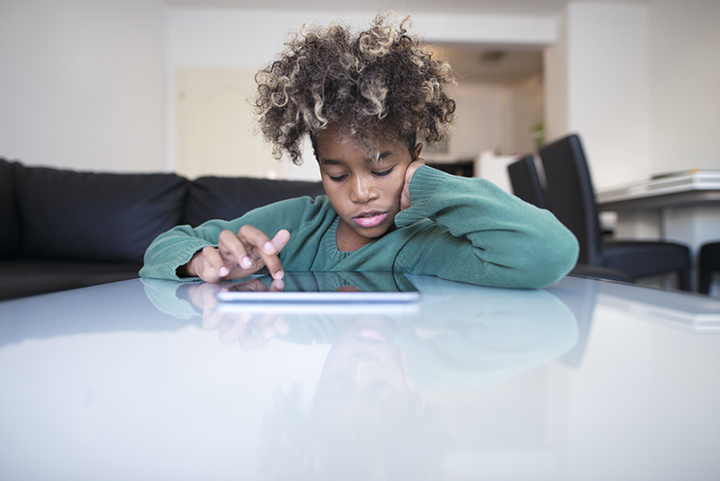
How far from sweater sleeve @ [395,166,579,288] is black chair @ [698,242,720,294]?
5.74ft

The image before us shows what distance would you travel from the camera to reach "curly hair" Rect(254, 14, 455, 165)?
62 centimetres

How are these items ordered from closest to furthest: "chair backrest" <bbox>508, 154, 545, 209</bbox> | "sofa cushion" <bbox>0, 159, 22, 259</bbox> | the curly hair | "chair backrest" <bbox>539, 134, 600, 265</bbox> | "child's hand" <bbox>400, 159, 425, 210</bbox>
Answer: the curly hair, "child's hand" <bbox>400, 159, 425, 210</bbox>, "sofa cushion" <bbox>0, 159, 22, 259</bbox>, "chair backrest" <bbox>539, 134, 600, 265</bbox>, "chair backrest" <bbox>508, 154, 545, 209</bbox>

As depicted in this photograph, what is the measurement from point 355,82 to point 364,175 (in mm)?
149

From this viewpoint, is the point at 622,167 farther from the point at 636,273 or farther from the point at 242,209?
the point at 242,209

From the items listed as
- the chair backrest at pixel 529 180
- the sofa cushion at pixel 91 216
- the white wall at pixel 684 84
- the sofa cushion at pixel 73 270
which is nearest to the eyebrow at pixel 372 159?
the sofa cushion at pixel 73 270

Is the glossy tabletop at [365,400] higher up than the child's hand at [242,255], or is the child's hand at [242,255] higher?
the child's hand at [242,255]

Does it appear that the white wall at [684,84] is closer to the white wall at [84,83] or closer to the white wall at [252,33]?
the white wall at [252,33]

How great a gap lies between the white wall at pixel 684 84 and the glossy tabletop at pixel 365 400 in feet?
12.1

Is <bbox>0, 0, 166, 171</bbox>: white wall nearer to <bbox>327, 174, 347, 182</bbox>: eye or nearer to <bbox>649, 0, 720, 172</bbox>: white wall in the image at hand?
<bbox>327, 174, 347, 182</bbox>: eye

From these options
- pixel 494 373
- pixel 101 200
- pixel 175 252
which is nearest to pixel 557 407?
pixel 494 373

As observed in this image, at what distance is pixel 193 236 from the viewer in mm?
770

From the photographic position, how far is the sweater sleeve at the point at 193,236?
662 millimetres

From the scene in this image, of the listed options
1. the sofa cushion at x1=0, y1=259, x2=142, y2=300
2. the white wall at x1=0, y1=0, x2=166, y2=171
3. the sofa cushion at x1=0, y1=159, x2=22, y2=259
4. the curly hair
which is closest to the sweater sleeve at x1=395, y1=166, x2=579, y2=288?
the curly hair

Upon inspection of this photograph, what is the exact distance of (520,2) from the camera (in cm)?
377
